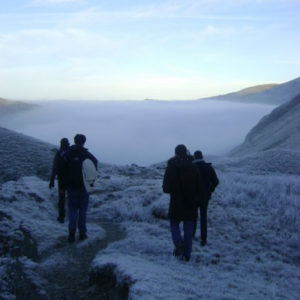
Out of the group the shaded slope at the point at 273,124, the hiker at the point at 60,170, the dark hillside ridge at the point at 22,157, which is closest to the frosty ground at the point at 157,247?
the hiker at the point at 60,170

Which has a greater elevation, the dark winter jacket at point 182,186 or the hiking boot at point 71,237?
the dark winter jacket at point 182,186

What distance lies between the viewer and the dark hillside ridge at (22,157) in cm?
3116

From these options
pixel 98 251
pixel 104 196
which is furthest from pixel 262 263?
pixel 104 196

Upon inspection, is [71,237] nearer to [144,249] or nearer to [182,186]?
[144,249]

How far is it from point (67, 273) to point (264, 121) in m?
106

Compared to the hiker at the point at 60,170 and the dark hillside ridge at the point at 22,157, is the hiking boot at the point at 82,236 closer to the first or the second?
the hiker at the point at 60,170

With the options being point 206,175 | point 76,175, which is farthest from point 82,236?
point 206,175

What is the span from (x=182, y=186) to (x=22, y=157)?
27.7 meters

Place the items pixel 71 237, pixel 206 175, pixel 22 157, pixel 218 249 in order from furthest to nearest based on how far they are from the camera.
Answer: pixel 22 157 → pixel 218 249 → pixel 206 175 → pixel 71 237

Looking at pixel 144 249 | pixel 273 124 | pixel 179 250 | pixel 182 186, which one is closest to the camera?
pixel 182 186

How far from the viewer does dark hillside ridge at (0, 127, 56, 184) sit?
31.2m

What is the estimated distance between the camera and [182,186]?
30.0 ft

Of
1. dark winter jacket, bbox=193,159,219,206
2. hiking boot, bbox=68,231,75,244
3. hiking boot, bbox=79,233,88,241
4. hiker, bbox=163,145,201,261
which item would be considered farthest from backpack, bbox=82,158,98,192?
dark winter jacket, bbox=193,159,219,206

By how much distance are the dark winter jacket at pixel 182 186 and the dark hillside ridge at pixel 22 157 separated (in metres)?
22.0
